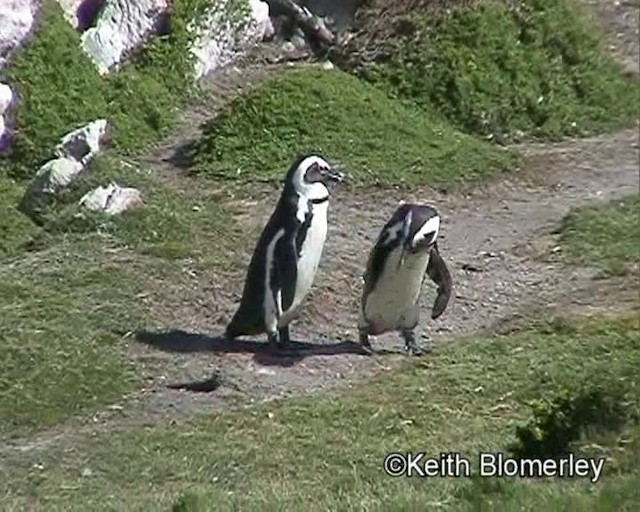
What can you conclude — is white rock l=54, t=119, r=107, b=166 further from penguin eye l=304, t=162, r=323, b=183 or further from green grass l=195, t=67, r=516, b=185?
penguin eye l=304, t=162, r=323, b=183

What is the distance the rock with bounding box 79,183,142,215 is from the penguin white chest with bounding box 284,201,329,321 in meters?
2.16

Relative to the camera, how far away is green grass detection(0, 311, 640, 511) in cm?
622

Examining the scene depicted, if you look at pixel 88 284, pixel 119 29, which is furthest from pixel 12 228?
pixel 119 29

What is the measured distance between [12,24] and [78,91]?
0.71 meters

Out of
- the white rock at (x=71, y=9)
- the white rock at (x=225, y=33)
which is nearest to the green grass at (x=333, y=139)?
the white rock at (x=225, y=33)

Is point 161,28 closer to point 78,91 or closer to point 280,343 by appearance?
point 78,91

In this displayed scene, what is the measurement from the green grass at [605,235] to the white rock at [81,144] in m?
3.27

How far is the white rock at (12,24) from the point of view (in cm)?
1486

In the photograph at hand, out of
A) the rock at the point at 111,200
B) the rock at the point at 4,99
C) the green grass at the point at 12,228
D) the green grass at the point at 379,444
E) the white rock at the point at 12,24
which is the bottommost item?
the green grass at the point at 379,444

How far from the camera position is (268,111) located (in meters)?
14.5

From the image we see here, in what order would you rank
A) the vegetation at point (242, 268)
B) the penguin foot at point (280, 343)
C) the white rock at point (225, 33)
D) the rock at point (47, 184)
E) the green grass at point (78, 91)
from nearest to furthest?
1. the vegetation at point (242, 268)
2. the penguin foot at point (280, 343)
3. the rock at point (47, 184)
4. the green grass at point (78, 91)
5. the white rock at point (225, 33)

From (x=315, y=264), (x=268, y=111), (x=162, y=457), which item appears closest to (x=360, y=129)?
(x=268, y=111)

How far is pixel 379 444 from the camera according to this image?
8.30 metres

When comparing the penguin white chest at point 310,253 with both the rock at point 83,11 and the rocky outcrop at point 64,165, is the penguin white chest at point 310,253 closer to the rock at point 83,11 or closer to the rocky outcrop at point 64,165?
the rocky outcrop at point 64,165
